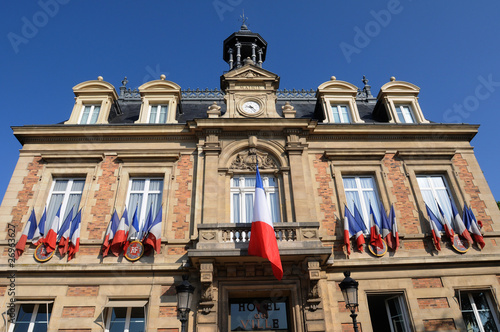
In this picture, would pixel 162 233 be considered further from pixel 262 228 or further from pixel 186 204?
pixel 262 228

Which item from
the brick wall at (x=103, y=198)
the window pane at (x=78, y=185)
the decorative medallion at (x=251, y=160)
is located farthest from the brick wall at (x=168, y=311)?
the window pane at (x=78, y=185)

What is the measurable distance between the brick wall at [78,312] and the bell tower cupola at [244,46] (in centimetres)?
1369

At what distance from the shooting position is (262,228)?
1023 centimetres

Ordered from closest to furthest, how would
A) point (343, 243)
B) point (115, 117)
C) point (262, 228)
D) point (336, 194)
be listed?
point (262, 228), point (343, 243), point (336, 194), point (115, 117)

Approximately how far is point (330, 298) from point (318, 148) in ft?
18.3

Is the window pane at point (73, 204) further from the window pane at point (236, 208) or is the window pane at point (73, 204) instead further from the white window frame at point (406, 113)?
the white window frame at point (406, 113)

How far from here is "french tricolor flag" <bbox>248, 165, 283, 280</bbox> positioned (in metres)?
9.78

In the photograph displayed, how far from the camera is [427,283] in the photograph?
36.3 feet

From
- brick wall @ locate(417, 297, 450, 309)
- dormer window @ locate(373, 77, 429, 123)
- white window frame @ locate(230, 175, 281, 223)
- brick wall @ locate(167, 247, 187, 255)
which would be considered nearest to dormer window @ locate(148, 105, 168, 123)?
white window frame @ locate(230, 175, 281, 223)

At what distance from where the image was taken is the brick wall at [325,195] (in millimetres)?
12102

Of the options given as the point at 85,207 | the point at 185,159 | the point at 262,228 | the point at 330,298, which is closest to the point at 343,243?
the point at 330,298

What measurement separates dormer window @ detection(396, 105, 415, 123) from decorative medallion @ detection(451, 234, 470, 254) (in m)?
5.46

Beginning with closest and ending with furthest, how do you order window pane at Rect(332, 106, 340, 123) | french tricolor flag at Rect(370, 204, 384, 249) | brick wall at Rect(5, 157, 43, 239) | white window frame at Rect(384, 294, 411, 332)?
1. white window frame at Rect(384, 294, 411, 332)
2. french tricolor flag at Rect(370, 204, 384, 249)
3. brick wall at Rect(5, 157, 43, 239)
4. window pane at Rect(332, 106, 340, 123)

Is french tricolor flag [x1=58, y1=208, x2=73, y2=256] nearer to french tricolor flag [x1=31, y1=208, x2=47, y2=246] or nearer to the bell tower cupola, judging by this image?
french tricolor flag [x1=31, y1=208, x2=47, y2=246]
